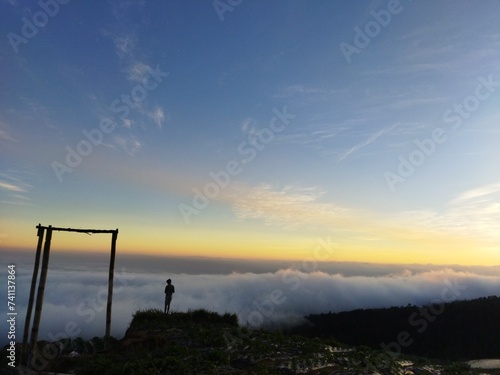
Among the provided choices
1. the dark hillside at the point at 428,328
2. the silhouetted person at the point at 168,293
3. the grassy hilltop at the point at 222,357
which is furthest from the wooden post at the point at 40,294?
the dark hillside at the point at 428,328

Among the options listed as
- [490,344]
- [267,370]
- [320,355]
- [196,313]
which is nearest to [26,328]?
[196,313]

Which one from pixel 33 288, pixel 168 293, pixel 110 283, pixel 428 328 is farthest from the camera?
pixel 428 328

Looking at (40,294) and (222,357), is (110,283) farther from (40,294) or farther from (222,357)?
(222,357)

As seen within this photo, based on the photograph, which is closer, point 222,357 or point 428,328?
point 222,357

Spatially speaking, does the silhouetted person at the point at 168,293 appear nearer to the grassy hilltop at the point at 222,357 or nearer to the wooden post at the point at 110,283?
the grassy hilltop at the point at 222,357

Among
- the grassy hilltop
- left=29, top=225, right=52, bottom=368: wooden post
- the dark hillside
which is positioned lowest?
the dark hillside

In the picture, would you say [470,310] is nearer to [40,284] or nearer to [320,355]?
[320,355]

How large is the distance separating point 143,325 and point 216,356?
9.27m

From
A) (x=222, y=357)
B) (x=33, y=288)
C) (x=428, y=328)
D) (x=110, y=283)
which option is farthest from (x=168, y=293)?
(x=428, y=328)

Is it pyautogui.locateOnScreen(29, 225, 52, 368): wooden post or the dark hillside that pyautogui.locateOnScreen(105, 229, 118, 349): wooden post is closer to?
pyautogui.locateOnScreen(29, 225, 52, 368): wooden post

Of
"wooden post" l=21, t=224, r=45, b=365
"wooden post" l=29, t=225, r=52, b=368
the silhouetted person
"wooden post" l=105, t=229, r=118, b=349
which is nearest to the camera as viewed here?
"wooden post" l=29, t=225, r=52, b=368

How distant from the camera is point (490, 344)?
2963 inches

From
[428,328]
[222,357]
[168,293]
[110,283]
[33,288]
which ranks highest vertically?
[110,283]

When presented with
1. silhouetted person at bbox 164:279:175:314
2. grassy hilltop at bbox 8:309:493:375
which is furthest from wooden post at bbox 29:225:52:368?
silhouetted person at bbox 164:279:175:314
